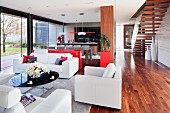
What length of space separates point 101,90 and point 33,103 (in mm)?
1322

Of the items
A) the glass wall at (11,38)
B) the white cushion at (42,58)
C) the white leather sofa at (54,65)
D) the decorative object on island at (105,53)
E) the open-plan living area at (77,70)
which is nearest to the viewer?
the open-plan living area at (77,70)

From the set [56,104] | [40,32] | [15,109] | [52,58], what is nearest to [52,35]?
[40,32]

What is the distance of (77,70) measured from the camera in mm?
6078

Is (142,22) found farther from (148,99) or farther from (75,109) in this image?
(75,109)

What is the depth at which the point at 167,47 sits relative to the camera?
Answer: 707 cm

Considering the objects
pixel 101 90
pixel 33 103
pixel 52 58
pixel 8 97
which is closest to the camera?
pixel 8 97

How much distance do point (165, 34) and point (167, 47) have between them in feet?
2.25

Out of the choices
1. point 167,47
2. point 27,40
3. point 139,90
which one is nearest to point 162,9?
point 167,47

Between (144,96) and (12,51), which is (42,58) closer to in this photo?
(12,51)

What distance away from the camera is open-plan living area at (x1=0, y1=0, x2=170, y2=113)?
97.1 inches

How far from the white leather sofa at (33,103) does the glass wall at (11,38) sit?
Answer: 18.0ft

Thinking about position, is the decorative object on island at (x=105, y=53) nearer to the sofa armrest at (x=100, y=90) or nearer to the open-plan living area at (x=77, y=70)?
the open-plan living area at (x=77, y=70)

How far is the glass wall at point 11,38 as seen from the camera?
6738 mm

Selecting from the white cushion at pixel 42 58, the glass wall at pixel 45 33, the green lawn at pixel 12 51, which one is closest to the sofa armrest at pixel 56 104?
the white cushion at pixel 42 58
